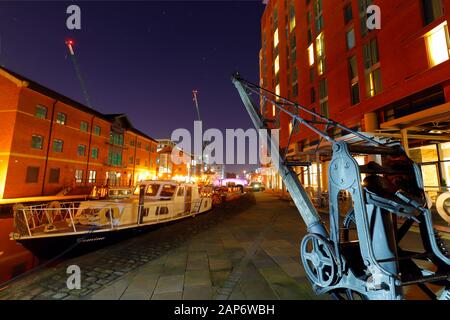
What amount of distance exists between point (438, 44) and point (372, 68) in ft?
15.2

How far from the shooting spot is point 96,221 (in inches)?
295

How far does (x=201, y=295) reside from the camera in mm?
3828

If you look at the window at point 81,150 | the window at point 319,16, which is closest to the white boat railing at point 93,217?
the window at point 81,150

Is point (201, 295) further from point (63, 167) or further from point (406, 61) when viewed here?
point (63, 167)

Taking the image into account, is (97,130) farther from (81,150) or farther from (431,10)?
(431,10)

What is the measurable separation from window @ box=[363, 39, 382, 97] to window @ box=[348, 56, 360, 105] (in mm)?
1148

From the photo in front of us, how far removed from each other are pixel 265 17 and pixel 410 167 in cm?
5205

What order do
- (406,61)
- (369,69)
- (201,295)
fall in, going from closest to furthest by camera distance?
1. (201,295)
2. (406,61)
3. (369,69)

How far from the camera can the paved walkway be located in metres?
3.88

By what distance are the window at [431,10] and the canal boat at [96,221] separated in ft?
52.5

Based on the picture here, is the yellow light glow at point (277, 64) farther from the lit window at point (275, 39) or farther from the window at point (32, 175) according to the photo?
the window at point (32, 175)

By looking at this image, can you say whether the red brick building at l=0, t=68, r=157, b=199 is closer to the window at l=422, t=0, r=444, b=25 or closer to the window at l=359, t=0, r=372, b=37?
the window at l=359, t=0, r=372, b=37

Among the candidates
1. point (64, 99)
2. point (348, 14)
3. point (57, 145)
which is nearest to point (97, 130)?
point (64, 99)
